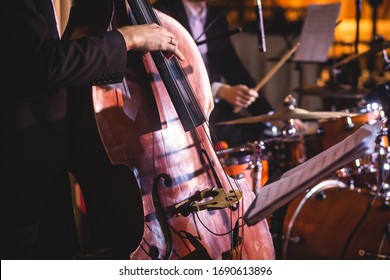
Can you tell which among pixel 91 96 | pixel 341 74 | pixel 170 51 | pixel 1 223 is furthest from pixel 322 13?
pixel 1 223

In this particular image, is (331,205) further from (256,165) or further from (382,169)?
(256,165)

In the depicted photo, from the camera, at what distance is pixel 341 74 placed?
12.4 ft

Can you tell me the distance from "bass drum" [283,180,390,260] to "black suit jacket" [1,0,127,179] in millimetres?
1211

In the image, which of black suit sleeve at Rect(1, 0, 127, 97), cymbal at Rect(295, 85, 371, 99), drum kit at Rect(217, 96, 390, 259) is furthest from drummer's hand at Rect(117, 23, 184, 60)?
cymbal at Rect(295, 85, 371, 99)

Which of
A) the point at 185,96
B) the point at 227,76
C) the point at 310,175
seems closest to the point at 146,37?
the point at 185,96

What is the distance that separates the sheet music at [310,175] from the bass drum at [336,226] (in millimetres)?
1190

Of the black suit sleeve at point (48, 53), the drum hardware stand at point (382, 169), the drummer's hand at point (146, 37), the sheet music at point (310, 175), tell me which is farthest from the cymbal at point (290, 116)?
the sheet music at point (310, 175)

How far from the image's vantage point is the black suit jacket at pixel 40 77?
127 centimetres

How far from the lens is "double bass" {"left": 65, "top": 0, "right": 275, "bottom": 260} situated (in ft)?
4.70

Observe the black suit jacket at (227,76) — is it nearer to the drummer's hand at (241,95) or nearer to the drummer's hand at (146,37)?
the drummer's hand at (241,95)

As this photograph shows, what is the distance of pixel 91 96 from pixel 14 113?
18 cm

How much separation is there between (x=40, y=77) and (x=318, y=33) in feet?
7.41

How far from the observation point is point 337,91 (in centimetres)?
339

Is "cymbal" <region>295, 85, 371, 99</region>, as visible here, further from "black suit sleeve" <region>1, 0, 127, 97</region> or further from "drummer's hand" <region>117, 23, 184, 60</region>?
"black suit sleeve" <region>1, 0, 127, 97</region>
